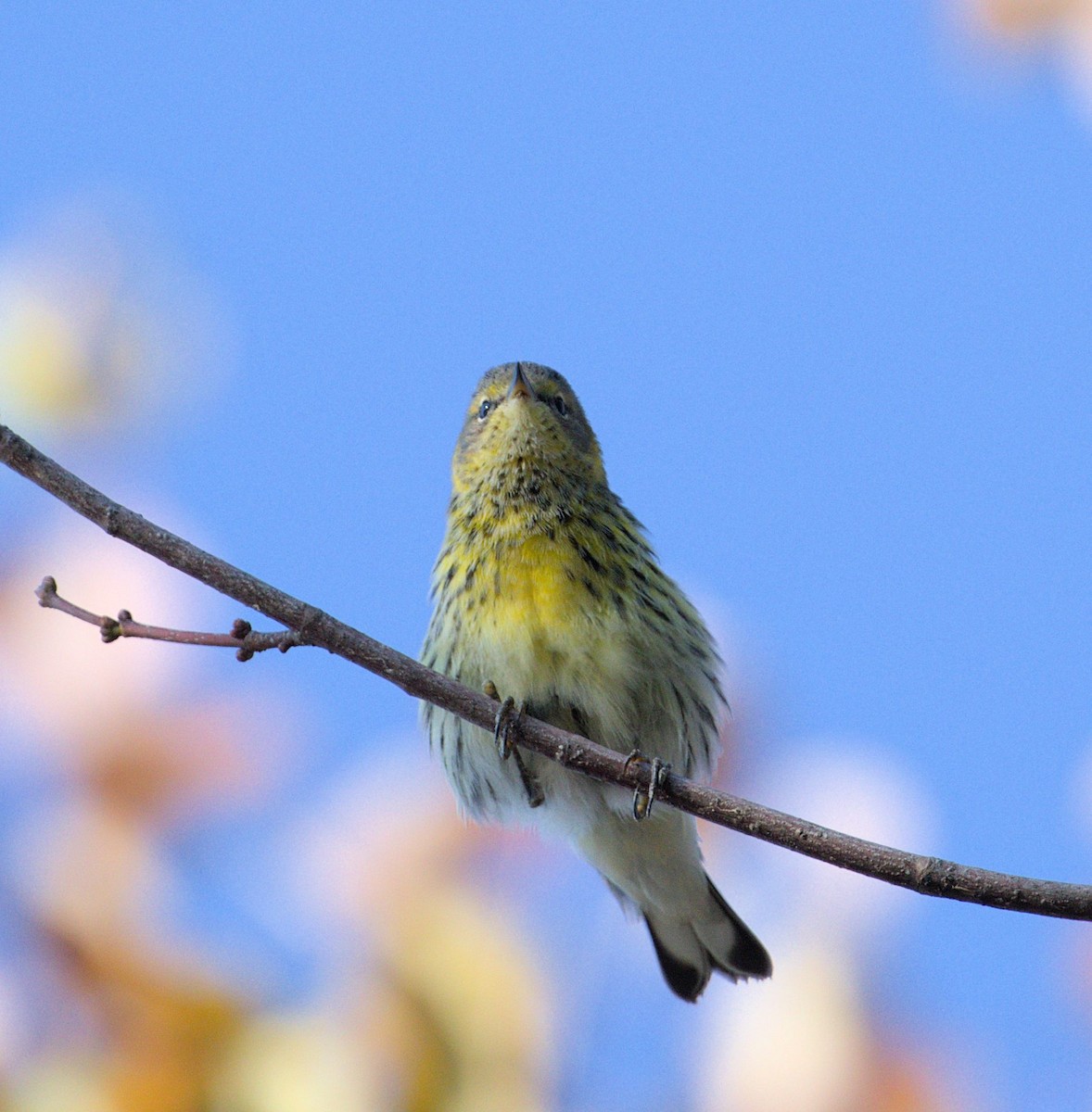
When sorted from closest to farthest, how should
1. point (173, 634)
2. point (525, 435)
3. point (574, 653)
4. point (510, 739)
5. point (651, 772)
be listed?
point (173, 634) → point (651, 772) → point (510, 739) → point (574, 653) → point (525, 435)

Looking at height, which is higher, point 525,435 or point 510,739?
point 525,435

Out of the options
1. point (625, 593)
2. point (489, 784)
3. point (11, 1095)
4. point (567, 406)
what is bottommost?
point (11, 1095)

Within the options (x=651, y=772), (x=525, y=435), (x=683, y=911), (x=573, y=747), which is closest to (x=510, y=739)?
(x=573, y=747)

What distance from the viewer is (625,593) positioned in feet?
13.6

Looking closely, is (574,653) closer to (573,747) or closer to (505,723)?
(505,723)

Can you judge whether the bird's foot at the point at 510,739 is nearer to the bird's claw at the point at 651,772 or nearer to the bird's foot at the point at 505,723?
the bird's foot at the point at 505,723

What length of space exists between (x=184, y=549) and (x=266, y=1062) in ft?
5.99

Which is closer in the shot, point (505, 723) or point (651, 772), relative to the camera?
point (651, 772)

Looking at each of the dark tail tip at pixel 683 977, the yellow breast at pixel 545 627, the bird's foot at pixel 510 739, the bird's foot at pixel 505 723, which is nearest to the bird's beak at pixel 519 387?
the yellow breast at pixel 545 627

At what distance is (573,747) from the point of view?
3033mm

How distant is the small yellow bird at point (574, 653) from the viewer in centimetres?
399

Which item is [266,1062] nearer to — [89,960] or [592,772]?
[89,960]

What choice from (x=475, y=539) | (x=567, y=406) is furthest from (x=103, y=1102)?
(x=567, y=406)

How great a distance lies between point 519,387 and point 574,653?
42.5 inches
